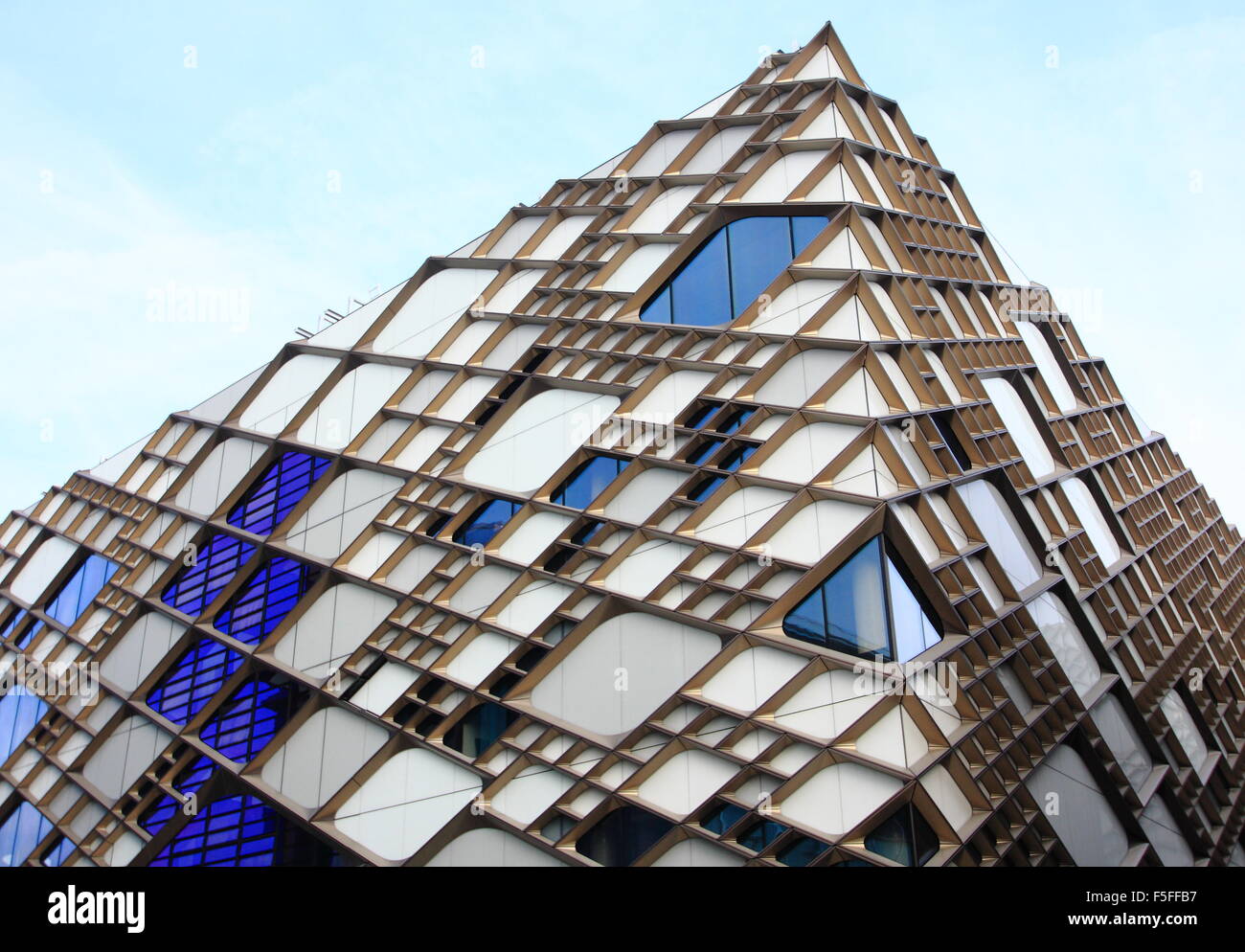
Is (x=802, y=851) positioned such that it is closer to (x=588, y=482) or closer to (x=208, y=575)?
(x=588, y=482)

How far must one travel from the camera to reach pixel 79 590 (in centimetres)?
4106

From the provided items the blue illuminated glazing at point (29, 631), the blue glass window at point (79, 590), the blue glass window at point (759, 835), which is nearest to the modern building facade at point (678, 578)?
the blue glass window at point (759, 835)

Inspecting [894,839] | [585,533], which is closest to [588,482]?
[585,533]

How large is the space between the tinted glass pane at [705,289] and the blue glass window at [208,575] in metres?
15.5

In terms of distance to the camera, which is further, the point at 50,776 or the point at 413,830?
the point at 50,776

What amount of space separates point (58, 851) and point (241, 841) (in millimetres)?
10082

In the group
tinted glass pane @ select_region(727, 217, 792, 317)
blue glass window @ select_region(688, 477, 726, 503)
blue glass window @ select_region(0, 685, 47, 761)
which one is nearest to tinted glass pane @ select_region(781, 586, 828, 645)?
blue glass window @ select_region(688, 477, 726, 503)

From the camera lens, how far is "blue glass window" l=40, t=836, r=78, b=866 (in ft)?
112

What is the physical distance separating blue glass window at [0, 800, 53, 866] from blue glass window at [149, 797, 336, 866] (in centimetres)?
744
